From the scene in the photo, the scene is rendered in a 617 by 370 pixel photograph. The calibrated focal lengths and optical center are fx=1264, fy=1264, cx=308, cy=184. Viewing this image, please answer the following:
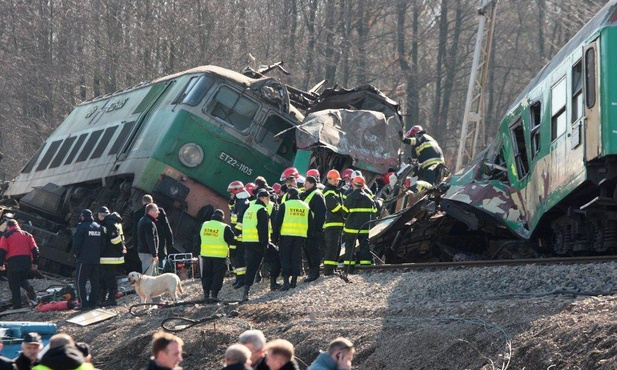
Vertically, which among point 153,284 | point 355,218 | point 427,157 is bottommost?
point 153,284

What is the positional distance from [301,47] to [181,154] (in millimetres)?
21297

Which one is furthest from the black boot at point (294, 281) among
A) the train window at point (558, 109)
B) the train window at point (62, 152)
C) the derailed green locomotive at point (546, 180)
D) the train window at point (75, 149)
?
the train window at point (62, 152)

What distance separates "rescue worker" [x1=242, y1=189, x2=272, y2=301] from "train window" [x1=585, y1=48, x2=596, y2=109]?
4821 mm

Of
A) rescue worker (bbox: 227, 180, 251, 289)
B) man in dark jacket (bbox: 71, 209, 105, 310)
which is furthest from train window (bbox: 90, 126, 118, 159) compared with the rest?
rescue worker (bbox: 227, 180, 251, 289)

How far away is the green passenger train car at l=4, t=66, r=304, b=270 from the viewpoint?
72.3 feet

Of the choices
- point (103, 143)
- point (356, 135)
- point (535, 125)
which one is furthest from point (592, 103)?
point (103, 143)

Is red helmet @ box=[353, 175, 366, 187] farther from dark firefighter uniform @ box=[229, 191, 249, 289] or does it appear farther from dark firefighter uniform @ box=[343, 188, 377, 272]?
dark firefighter uniform @ box=[229, 191, 249, 289]

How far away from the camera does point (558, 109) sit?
593 inches

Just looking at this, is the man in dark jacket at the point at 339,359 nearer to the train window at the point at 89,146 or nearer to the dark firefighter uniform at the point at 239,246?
the dark firefighter uniform at the point at 239,246

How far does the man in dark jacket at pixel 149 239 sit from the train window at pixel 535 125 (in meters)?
5.49

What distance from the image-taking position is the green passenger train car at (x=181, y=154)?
22031 millimetres

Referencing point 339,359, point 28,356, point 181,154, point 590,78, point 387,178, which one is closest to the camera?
point 339,359

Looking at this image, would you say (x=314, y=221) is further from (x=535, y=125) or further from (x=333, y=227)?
(x=535, y=125)

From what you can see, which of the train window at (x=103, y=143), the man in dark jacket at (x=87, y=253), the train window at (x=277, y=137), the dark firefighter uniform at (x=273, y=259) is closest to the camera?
the dark firefighter uniform at (x=273, y=259)
